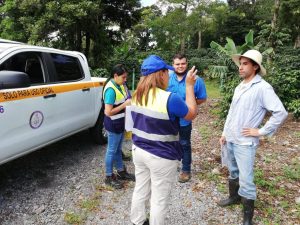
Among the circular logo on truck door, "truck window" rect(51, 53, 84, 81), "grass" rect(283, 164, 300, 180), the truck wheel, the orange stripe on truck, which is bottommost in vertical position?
"grass" rect(283, 164, 300, 180)

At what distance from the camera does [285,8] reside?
21.2m

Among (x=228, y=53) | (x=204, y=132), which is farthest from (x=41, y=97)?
(x=228, y=53)

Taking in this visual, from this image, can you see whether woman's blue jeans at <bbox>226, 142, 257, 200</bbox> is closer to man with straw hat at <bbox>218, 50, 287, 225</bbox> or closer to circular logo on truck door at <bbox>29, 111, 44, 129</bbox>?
man with straw hat at <bbox>218, 50, 287, 225</bbox>

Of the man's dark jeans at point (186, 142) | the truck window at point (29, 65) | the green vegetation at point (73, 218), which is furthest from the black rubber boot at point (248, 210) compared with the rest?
the truck window at point (29, 65)

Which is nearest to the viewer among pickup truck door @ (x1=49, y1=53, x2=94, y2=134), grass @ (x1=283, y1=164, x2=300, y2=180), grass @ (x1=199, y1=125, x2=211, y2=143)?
pickup truck door @ (x1=49, y1=53, x2=94, y2=134)

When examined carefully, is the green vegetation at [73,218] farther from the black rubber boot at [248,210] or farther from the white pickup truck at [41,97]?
the black rubber boot at [248,210]

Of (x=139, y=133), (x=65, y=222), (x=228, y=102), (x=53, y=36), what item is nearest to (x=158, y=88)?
(x=139, y=133)

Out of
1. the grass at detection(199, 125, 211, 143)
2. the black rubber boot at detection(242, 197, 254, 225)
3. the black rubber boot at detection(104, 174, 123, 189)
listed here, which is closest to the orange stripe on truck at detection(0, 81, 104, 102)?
the black rubber boot at detection(104, 174, 123, 189)

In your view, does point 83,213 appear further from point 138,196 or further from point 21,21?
point 21,21

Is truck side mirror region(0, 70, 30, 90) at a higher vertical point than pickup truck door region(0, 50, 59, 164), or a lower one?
higher

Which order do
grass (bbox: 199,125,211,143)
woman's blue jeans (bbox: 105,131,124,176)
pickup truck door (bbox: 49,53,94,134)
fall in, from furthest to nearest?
grass (bbox: 199,125,211,143)
pickup truck door (bbox: 49,53,94,134)
woman's blue jeans (bbox: 105,131,124,176)

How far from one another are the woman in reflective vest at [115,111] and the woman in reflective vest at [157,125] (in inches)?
46.4

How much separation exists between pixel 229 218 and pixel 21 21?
1229cm

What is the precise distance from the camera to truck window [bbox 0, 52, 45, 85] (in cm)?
409
